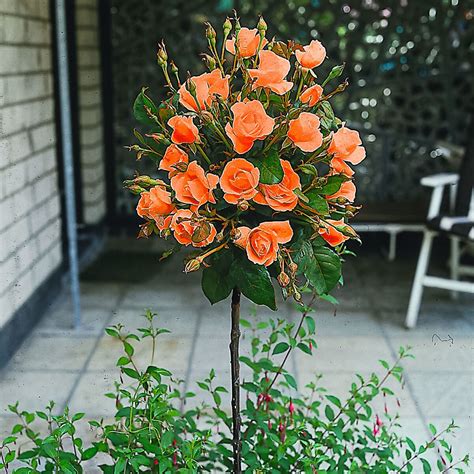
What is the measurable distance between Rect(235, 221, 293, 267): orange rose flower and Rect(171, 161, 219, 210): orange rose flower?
8 centimetres

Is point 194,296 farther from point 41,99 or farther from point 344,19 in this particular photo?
point 344,19

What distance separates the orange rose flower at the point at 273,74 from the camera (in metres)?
1.31

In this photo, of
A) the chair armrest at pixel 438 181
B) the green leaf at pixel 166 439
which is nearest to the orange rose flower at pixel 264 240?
the green leaf at pixel 166 439

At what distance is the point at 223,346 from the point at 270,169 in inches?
86.4

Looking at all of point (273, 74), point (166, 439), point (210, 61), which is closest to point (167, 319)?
point (166, 439)

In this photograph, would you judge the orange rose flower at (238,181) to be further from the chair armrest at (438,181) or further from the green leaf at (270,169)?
the chair armrest at (438,181)

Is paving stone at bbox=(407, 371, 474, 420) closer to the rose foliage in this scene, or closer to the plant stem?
the plant stem

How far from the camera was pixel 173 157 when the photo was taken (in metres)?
1.37

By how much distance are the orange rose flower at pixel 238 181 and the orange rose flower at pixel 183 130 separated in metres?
0.09

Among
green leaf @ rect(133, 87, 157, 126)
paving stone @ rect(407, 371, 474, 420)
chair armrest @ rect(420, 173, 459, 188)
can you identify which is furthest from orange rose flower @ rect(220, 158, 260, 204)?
chair armrest @ rect(420, 173, 459, 188)

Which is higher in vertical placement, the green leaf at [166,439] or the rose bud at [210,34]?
the rose bud at [210,34]

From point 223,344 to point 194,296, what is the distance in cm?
73

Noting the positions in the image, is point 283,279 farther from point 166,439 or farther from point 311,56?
point 166,439

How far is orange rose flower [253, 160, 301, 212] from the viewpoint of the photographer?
1326 millimetres
